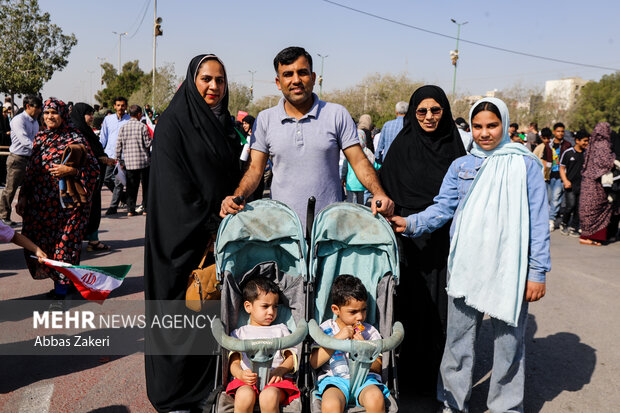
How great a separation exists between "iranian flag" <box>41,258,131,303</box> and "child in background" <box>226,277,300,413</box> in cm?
130

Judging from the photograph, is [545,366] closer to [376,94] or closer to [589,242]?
[589,242]

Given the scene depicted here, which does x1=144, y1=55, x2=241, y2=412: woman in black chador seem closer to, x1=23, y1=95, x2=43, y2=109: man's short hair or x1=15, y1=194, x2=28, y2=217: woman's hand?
x1=15, y1=194, x2=28, y2=217: woman's hand

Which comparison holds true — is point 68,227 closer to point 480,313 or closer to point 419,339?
point 419,339

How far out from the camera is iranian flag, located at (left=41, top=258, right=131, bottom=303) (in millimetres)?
3592

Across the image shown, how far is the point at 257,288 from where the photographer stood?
9.43 ft

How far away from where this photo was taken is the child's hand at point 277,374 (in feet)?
8.62

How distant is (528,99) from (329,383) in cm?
6531

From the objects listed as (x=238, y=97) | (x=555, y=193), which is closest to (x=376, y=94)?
(x=238, y=97)

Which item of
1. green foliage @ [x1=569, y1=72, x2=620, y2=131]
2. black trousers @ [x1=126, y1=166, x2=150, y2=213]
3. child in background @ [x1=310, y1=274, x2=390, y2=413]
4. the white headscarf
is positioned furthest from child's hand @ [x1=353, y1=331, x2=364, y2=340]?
green foliage @ [x1=569, y1=72, x2=620, y2=131]

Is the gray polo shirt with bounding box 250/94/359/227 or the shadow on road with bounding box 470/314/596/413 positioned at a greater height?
the gray polo shirt with bounding box 250/94/359/227

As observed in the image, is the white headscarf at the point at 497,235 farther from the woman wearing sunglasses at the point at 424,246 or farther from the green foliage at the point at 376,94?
the green foliage at the point at 376,94

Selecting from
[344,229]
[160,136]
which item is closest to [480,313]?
[344,229]

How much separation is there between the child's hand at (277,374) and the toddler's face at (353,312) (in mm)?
458

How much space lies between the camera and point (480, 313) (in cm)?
314
